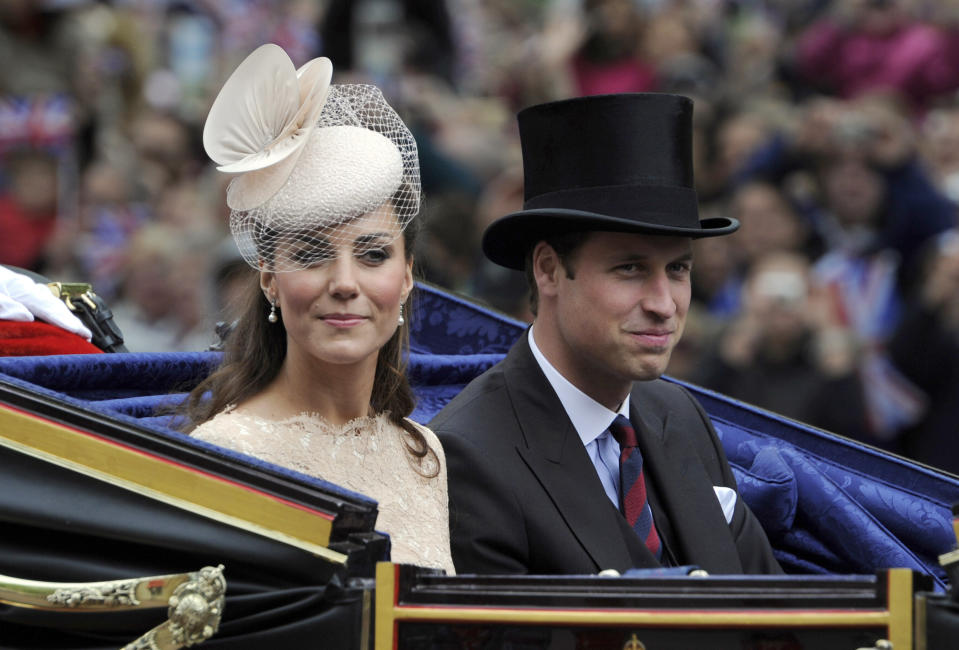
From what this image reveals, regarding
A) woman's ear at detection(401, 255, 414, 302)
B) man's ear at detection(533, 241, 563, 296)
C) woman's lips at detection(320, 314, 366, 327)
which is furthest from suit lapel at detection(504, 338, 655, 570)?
woman's lips at detection(320, 314, 366, 327)

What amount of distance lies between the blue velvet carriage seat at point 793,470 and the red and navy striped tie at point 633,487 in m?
0.41

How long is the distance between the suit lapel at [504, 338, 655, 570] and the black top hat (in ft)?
0.97

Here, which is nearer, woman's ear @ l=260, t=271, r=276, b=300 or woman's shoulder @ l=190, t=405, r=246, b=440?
woman's shoulder @ l=190, t=405, r=246, b=440

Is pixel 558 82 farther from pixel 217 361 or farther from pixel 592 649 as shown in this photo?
pixel 592 649

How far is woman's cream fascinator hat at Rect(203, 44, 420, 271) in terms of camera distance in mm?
2418

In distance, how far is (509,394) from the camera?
283 cm

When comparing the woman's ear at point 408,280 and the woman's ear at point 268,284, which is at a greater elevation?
the woman's ear at point 408,280

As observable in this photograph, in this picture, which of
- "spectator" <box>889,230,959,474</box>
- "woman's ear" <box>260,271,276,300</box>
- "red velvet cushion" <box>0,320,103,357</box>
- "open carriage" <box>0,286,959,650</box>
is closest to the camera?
"open carriage" <box>0,286,959,650</box>

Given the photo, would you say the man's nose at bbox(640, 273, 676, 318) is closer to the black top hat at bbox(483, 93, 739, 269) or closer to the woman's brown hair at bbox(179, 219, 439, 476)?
the black top hat at bbox(483, 93, 739, 269)

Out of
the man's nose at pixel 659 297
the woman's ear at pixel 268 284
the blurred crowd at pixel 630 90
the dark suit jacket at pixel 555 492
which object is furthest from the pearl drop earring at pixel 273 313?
the blurred crowd at pixel 630 90

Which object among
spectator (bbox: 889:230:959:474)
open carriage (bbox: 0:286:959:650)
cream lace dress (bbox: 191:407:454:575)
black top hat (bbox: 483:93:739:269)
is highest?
spectator (bbox: 889:230:959:474)

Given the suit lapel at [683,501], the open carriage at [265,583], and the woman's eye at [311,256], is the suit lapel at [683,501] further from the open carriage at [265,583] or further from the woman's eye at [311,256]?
the woman's eye at [311,256]

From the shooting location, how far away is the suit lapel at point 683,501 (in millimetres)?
2756

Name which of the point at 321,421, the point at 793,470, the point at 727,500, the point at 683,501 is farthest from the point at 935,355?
the point at 321,421
